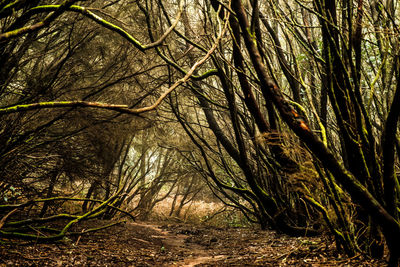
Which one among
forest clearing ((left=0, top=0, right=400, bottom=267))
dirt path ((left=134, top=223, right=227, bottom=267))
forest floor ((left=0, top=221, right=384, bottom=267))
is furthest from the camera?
dirt path ((left=134, top=223, right=227, bottom=267))

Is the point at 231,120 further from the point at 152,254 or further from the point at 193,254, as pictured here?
the point at 152,254

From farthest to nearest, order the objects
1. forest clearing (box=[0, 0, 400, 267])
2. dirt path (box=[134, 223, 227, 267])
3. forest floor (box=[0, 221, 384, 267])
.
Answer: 1. dirt path (box=[134, 223, 227, 267])
2. forest floor (box=[0, 221, 384, 267])
3. forest clearing (box=[0, 0, 400, 267])

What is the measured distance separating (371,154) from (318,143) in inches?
30.4

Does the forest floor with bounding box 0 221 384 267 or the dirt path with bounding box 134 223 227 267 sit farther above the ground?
the forest floor with bounding box 0 221 384 267

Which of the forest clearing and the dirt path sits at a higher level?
the forest clearing

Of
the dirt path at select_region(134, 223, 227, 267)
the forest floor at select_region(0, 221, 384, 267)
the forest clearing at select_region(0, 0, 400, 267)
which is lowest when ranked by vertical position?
the dirt path at select_region(134, 223, 227, 267)

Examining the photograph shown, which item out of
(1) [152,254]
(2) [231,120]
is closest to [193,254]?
(1) [152,254]

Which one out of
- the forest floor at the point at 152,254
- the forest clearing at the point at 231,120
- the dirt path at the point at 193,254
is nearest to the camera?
the forest clearing at the point at 231,120

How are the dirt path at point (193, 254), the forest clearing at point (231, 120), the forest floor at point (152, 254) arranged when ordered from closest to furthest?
the forest clearing at point (231, 120), the forest floor at point (152, 254), the dirt path at point (193, 254)

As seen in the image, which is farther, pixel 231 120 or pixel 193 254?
pixel 231 120

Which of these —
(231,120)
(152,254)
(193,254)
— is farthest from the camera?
(231,120)

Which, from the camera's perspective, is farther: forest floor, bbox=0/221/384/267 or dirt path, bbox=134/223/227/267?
dirt path, bbox=134/223/227/267

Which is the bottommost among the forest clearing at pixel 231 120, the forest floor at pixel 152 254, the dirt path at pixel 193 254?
the dirt path at pixel 193 254

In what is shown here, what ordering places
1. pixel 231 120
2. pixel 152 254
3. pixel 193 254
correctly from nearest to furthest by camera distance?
pixel 152 254 → pixel 193 254 → pixel 231 120
